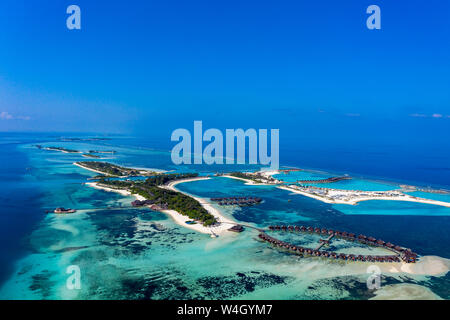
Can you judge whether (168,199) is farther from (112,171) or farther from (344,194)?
(112,171)

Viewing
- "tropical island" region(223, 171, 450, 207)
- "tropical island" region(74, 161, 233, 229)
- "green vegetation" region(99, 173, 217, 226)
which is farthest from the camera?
"tropical island" region(223, 171, 450, 207)

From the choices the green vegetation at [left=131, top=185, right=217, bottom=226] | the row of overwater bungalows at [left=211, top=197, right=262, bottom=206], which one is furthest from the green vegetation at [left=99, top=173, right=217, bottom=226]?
the row of overwater bungalows at [left=211, top=197, right=262, bottom=206]

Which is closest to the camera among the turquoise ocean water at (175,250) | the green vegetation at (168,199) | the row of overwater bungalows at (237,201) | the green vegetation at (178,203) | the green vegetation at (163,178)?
the turquoise ocean water at (175,250)

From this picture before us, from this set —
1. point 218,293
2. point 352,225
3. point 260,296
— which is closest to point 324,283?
point 260,296

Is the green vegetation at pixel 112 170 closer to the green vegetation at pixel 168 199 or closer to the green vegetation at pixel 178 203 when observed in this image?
the green vegetation at pixel 168 199

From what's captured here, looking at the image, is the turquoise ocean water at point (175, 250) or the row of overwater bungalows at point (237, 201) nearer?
the turquoise ocean water at point (175, 250)

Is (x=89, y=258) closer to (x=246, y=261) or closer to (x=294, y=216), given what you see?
(x=246, y=261)

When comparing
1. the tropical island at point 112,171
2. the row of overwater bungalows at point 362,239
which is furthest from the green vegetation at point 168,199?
Result: the tropical island at point 112,171

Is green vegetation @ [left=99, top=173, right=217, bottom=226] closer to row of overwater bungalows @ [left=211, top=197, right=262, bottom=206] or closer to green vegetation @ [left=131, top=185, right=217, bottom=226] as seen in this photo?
green vegetation @ [left=131, top=185, right=217, bottom=226]

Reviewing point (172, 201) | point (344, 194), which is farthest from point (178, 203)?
point (344, 194)
